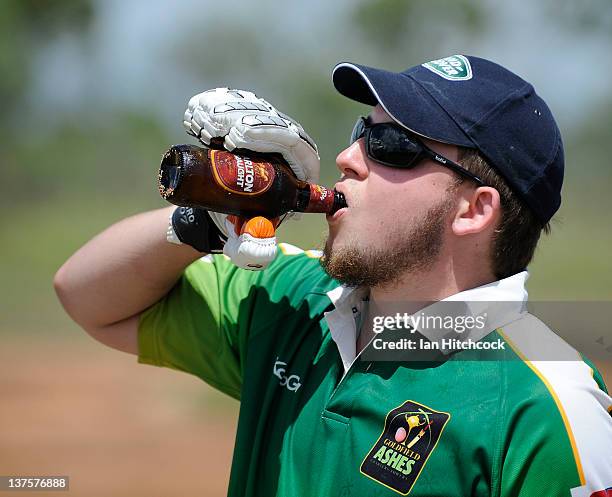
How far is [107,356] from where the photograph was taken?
9.32 meters

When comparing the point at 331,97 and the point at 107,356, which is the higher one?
the point at 331,97

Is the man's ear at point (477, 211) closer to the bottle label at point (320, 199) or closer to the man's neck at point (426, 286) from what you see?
the man's neck at point (426, 286)

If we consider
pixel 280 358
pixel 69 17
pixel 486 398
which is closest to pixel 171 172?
pixel 280 358

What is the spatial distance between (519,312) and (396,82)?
75 cm

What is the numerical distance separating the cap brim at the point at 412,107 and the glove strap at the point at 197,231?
2.06 ft

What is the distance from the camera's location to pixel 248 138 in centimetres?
230

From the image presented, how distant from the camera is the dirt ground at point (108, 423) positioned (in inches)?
253

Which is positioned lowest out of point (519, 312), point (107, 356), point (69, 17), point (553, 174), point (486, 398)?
point (107, 356)

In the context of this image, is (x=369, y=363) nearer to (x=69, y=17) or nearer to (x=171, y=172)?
(x=171, y=172)

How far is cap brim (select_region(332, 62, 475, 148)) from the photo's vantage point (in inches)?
93.4

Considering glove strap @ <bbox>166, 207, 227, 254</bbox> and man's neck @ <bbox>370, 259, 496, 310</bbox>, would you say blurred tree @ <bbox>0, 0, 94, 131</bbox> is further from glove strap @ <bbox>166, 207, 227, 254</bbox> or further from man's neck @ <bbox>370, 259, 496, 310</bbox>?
man's neck @ <bbox>370, 259, 496, 310</bbox>

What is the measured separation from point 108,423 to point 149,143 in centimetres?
630

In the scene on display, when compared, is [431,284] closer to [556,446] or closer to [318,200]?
[318,200]

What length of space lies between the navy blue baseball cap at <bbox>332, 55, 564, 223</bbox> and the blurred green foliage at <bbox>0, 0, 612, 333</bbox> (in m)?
8.03
